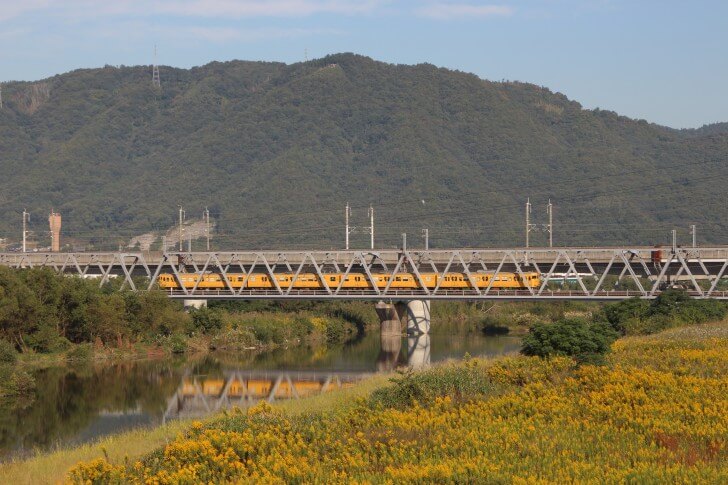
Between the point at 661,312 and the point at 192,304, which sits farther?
the point at 192,304

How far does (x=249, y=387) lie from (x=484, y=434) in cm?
3143

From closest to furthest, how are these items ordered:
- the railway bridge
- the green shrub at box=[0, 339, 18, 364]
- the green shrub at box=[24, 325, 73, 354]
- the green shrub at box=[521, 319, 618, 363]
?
the green shrub at box=[521, 319, 618, 363] → the green shrub at box=[0, 339, 18, 364] → the green shrub at box=[24, 325, 73, 354] → the railway bridge

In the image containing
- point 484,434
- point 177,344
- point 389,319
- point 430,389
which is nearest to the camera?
point 484,434

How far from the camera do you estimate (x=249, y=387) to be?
180 feet

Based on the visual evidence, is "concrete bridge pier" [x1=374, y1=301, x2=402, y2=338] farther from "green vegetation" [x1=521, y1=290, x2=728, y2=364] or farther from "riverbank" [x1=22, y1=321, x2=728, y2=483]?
"riverbank" [x1=22, y1=321, x2=728, y2=483]

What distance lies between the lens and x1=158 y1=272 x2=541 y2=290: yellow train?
80.2 m

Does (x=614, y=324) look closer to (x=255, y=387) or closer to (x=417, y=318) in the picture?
(x=255, y=387)

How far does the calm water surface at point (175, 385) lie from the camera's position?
42875 mm

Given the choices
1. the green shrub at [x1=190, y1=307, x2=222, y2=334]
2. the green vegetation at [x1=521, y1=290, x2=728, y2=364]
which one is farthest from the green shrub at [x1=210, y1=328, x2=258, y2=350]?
the green vegetation at [x1=521, y1=290, x2=728, y2=364]

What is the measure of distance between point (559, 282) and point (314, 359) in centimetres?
5693

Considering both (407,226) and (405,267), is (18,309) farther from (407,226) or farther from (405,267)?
(407,226)

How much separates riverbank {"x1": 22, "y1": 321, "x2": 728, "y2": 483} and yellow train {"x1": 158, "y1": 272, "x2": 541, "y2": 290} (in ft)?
151

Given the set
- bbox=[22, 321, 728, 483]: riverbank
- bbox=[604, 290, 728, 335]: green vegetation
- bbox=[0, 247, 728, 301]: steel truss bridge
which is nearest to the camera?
bbox=[22, 321, 728, 483]: riverbank

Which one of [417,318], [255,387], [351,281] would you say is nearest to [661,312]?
[255,387]
